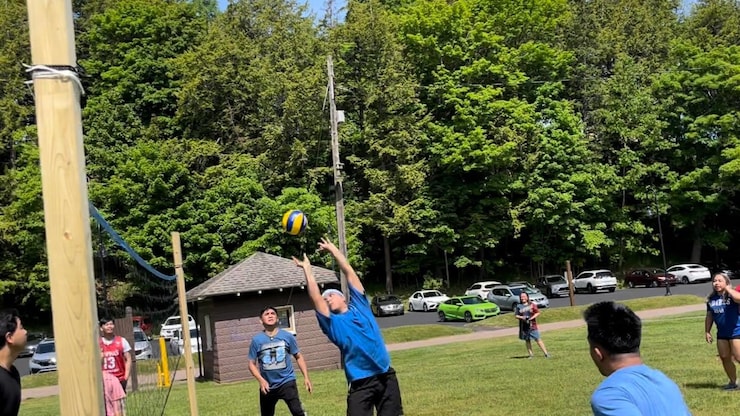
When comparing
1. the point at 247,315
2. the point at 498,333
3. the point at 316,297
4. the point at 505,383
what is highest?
the point at 316,297

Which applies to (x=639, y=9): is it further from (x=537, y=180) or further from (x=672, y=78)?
(x=537, y=180)

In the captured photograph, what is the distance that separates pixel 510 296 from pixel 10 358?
35.1m

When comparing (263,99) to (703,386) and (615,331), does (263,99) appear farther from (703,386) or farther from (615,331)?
(615,331)

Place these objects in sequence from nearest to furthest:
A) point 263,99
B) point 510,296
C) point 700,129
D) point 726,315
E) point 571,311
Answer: point 726,315 < point 571,311 < point 510,296 < point 263,99 < point 700,129

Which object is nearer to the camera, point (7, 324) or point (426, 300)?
point (7, 324)

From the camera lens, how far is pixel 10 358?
4504 millimetres

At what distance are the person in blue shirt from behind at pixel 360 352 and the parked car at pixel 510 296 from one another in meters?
31.0

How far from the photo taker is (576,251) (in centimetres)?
4981

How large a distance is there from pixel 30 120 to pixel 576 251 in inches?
1474

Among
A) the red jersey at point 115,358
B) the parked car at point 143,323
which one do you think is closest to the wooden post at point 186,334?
the red jersey at point 115,358

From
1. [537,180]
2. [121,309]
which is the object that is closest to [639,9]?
[537,180]

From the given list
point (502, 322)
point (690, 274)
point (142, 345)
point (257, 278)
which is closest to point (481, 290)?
point (502, 322)

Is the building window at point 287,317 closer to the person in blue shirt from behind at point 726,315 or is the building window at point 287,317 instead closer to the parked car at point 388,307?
the person in blue shirt from behind at point 726,315

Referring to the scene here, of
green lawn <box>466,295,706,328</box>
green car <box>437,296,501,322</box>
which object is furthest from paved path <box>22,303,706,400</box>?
green car <box>437,296,501,322</box>
